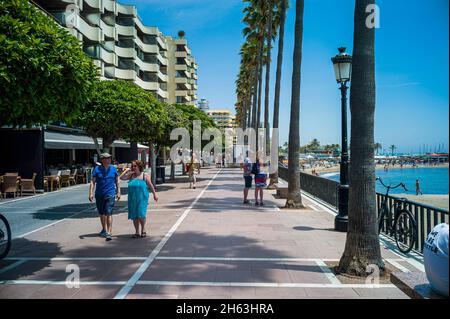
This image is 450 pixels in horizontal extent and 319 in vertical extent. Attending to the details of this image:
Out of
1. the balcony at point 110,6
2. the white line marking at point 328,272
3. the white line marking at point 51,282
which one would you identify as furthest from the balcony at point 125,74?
the white line marking at point 328,272

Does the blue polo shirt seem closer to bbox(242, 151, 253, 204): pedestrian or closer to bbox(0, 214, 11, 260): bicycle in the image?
bbox(0, 214, 11, 260): bicycle

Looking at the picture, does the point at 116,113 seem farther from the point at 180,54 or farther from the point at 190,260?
the point at 180,54

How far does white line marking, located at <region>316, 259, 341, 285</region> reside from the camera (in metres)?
5.36

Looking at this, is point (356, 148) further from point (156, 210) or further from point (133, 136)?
point (133, 136)

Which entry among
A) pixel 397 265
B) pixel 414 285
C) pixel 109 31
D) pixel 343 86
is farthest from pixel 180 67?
pixel 414 285

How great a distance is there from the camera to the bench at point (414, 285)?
423 cm

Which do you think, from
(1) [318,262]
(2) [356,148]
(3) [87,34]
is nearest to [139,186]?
(1) [318,262]

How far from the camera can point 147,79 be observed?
5681 centimetres

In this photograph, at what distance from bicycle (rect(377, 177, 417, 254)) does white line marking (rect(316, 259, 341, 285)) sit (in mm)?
1772

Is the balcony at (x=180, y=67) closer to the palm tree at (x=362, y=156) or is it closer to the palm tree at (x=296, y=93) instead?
the palm tree at (x=296, y=93)

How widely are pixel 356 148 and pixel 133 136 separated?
35.1 ft

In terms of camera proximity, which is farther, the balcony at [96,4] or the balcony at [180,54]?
the balcony at [180,54]

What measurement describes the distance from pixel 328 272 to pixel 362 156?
6.04ft

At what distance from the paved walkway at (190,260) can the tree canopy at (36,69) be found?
8.20 ft
